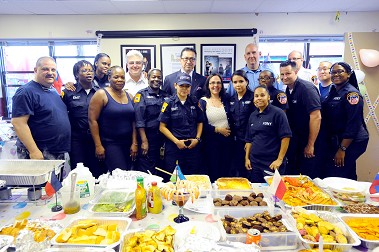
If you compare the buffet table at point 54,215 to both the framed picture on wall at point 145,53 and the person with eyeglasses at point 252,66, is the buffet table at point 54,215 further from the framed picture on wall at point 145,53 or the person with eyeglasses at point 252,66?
the framed picture on wall at point 145,53

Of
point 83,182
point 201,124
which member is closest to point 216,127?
point 201,124

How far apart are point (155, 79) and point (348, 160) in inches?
91.1

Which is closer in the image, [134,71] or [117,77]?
[117,77]

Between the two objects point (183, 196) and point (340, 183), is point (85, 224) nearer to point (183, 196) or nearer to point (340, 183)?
Answer: point (183, 196)

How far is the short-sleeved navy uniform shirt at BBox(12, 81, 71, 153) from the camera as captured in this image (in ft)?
7.72

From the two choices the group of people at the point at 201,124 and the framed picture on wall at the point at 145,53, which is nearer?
the group of people at the point at 201,124

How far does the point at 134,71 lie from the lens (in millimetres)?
3375

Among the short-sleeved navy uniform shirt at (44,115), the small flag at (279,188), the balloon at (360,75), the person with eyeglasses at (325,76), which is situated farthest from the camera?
the balloon at (360,75)

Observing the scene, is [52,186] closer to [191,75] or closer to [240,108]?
[240,108]

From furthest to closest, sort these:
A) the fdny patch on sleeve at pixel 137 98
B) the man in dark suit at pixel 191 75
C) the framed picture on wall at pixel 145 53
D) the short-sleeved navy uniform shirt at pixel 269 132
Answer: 1. the framed picture on wall at pixel 145 53
2. the man in dark suit at pixel 191 75
3. the fdny patch on sleeve at pixel 137 98
4. the short-sleeved navy uniform shirt at pixel 269 132

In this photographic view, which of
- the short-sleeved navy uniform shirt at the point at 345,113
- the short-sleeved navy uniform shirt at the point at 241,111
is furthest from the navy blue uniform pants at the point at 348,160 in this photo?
the short-sleeved navy uniform shirt at the point at 241,111

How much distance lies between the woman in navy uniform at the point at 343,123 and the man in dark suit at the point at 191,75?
1.46 m

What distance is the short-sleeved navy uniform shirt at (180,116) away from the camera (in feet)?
9.22

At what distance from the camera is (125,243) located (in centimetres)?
118
